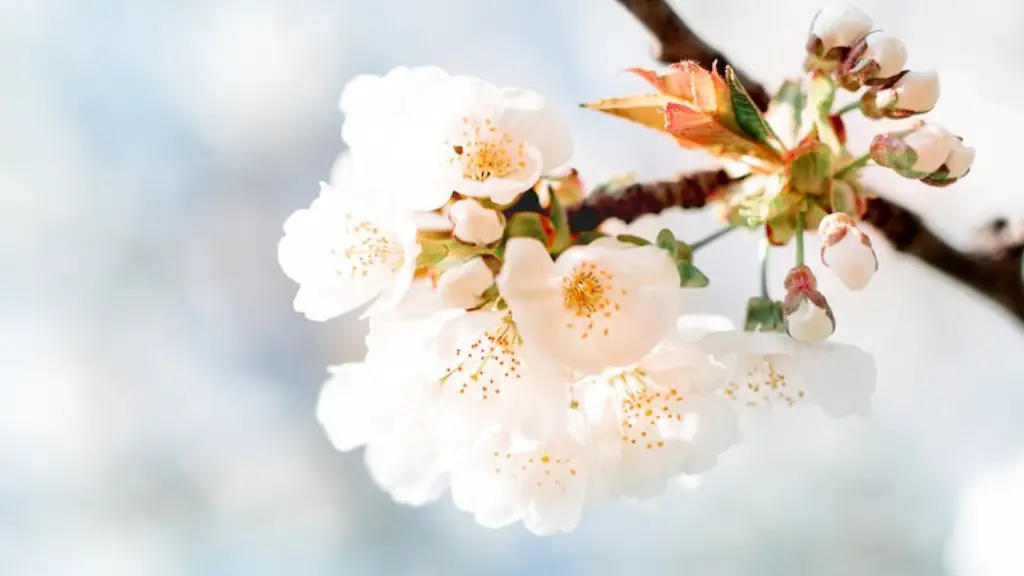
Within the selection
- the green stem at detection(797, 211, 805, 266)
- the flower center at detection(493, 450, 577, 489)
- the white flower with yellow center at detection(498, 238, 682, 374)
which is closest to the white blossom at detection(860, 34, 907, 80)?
the green stem at detection(797, 211, 805, 266)

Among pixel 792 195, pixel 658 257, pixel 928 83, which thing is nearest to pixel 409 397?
pixel 658 257

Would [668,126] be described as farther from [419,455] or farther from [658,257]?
[419,455]

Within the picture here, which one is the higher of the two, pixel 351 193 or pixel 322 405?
pixel 351 193

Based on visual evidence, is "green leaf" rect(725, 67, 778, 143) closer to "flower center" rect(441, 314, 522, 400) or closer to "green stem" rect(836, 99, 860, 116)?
"green stem" rect(836, 99, 860, 116)

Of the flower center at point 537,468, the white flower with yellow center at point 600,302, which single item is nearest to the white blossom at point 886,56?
the white flower with yellow center at point 600,302

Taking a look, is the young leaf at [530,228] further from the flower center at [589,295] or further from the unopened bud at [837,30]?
the unopened bud at [837,30]

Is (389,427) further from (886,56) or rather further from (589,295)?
(886,56)
